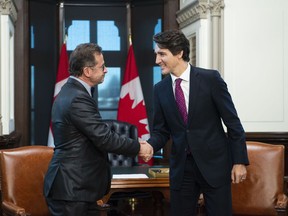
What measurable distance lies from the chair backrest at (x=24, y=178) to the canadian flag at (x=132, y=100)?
2.49 metres

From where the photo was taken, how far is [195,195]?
2844mm

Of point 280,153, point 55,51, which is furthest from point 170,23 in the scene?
point 280,153

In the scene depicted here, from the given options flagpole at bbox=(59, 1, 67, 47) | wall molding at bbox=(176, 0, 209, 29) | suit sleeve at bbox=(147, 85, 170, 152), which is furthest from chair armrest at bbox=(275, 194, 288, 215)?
flagpole at bbox=(59, 1, 67, 47)

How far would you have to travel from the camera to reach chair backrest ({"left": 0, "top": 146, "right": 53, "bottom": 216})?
3373 millimetres

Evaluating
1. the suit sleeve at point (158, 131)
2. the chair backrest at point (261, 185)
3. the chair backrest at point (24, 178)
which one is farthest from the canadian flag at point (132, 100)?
the suit sleeve at point (158, 131)

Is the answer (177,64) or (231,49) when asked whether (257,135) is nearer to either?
(231,49)

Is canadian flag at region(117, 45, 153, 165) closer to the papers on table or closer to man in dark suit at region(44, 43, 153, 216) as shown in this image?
the papers on table

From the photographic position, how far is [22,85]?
5.76 meters

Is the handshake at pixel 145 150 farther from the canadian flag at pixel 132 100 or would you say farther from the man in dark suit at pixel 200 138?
the canadian flag at pixel 132 100

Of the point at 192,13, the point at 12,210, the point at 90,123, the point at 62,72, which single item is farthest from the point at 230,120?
the point at 62,72

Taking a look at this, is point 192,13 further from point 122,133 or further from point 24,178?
point 24,178

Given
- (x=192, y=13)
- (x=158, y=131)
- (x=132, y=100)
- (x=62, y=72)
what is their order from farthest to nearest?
1. (x=132, y=100)
2. (x=62, y=72)
3. (x=192, y=13)
4. (x=158, y=131)

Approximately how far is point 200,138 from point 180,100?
229 mm

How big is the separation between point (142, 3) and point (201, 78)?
11.7 feet
